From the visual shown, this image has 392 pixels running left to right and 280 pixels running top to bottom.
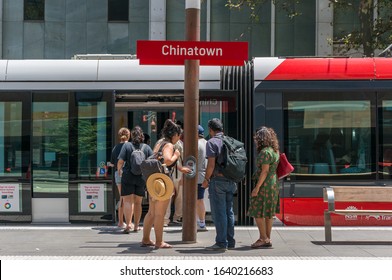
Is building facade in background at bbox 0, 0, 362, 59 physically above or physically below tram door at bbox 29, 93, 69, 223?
above

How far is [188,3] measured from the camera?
9.35 meters

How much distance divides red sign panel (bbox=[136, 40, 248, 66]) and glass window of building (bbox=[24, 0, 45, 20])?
751 inches

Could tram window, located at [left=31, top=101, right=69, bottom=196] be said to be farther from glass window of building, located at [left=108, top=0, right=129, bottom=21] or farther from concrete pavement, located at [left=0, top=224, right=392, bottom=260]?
glass window of building, located at [left=108, top=0, right=129, bottom=21]

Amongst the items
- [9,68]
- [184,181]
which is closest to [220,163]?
[184,181]

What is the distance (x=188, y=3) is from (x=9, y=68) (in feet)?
12.5

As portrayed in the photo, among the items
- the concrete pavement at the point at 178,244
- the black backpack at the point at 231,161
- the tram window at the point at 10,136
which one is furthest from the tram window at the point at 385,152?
the tram window at the point at 10,136

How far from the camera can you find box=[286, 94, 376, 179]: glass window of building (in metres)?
11.1

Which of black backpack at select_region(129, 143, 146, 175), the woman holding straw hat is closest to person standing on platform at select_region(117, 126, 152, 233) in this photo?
black backpack at select_region(129, 143, 146, 175)

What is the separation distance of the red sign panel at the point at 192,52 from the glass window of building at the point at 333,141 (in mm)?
2376

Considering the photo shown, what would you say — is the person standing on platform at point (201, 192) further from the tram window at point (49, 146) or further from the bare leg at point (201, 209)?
the tram window at point (49, 146)

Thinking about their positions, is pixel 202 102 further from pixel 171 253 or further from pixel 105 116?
pixel 171 253

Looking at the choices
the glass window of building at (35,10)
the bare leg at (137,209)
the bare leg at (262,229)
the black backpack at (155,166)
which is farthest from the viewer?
the glass window of building at (35,10)

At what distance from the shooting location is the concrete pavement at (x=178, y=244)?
844cm
